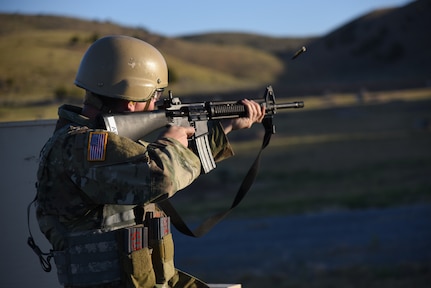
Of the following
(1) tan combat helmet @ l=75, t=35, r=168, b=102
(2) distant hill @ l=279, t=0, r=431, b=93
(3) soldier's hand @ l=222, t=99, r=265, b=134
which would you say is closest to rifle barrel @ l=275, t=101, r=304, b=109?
Result: (3) soldier's hand @ l=222, t=99, r=265, b=134

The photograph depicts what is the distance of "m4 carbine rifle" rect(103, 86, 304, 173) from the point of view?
4215 mm

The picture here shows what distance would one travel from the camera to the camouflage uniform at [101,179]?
12.8 feet

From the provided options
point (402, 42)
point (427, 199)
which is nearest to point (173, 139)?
point (427, 199)

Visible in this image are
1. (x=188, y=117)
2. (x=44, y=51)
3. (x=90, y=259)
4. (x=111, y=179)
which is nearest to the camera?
(x=111, y=179)

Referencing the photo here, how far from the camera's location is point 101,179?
12.8ft

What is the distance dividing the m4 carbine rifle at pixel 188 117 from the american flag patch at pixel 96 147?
0.17 meters

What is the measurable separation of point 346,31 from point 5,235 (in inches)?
3823

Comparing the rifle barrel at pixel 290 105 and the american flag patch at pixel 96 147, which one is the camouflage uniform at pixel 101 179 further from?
the rifle barrel at pixel 290 105

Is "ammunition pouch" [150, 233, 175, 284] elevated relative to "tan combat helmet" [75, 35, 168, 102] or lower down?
lower down

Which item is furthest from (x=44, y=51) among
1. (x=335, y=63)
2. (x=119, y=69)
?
(x=335, y=63)

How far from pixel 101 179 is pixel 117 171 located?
8cm

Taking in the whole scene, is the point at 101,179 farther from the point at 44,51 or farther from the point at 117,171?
the point at 44,51

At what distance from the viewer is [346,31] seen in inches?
3930

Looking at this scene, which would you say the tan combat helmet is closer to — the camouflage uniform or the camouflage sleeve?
the camouflage uniform
